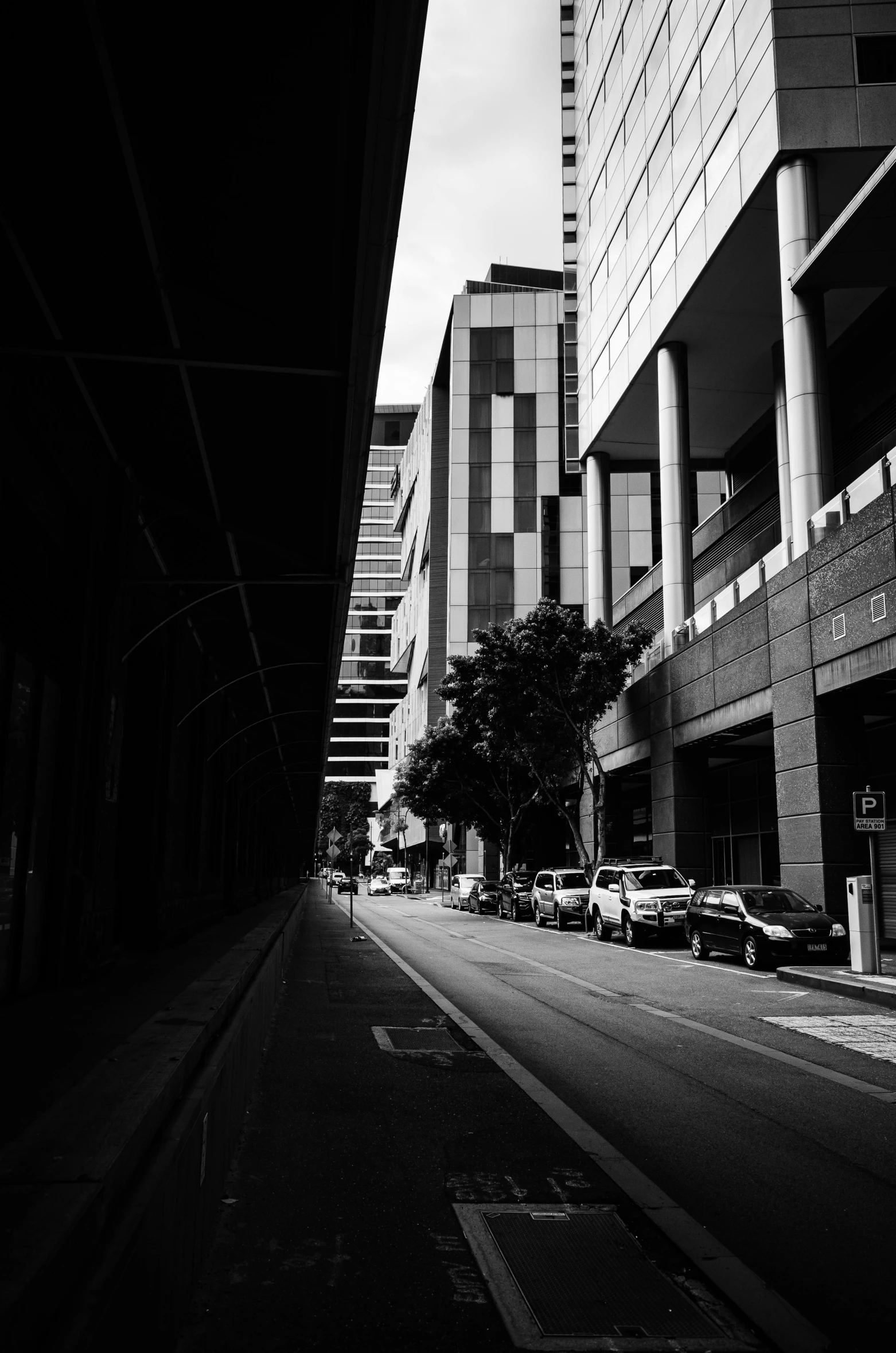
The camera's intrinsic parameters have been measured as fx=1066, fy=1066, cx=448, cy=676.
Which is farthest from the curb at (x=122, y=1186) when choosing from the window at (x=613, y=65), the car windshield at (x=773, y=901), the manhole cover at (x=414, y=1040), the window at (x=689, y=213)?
the window at (x=613, y=65)

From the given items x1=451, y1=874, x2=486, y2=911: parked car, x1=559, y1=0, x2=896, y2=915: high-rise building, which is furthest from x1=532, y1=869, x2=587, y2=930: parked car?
x1=451, y1=874, x2=486, y2=911: parked car

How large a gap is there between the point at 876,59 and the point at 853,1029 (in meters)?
25.0

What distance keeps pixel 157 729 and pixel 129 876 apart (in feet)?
6.69

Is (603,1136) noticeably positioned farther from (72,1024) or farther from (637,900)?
(637,900)

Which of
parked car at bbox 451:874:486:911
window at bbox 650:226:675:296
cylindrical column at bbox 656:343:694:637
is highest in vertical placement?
window at bbox 650:226:675:296

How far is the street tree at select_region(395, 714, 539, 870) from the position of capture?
161 ft

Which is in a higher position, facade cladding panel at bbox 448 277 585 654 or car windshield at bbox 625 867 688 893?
facade cladding panel at bbox 448 277 585 654

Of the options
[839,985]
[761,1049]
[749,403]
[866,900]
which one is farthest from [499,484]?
[761,1049]

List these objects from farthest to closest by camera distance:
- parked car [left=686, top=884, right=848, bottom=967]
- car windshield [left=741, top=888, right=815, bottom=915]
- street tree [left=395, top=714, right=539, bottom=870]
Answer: street tree [left=395, top=714, right=539, bottom=870] < car windshield [left=741, top=888, right=815, bottom=915] < parked car [left=686, top=884, right=848, bottom=967]

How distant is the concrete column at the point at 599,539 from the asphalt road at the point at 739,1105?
26.2 metres

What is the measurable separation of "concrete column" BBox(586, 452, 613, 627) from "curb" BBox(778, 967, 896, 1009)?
26.7 meters

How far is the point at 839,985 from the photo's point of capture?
1529 centimetres

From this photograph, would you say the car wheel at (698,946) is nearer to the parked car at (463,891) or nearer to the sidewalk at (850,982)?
the sidewalk at (850,982)

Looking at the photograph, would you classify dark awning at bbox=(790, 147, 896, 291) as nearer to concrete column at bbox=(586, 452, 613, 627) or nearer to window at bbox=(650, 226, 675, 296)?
window at bbox=(650, 226, 675, 296)
